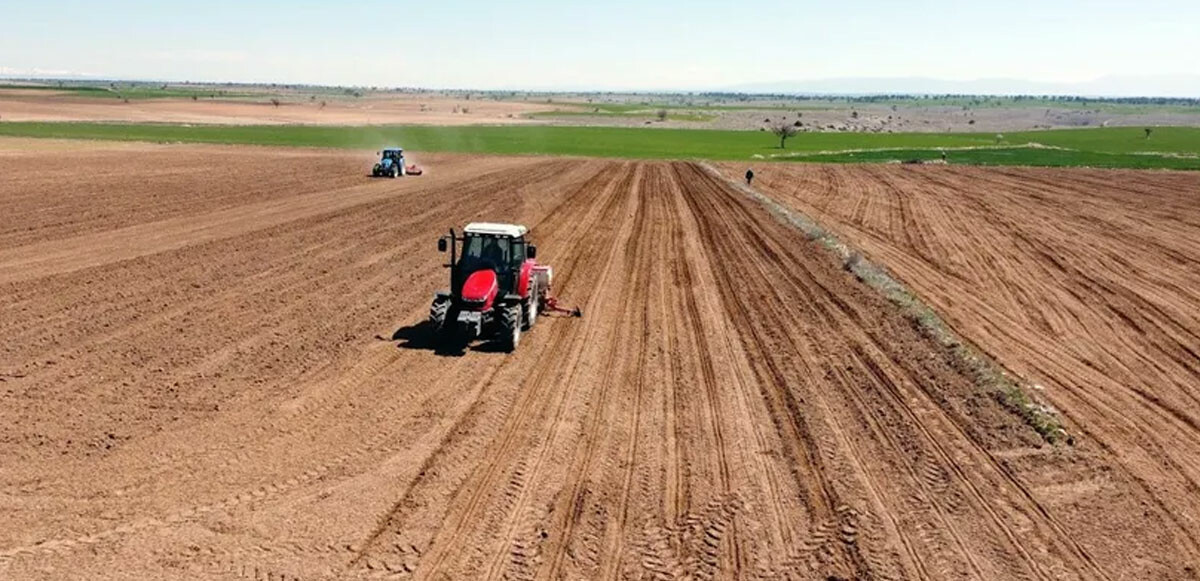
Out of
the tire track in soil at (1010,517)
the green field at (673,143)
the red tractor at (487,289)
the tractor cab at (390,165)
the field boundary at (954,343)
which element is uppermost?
the green field at (673,143)

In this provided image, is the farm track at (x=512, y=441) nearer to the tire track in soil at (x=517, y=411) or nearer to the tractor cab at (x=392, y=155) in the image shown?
the tire track in soil at (x=517, y=411)

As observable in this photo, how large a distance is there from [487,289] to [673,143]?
247 ft

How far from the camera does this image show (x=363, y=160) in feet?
195

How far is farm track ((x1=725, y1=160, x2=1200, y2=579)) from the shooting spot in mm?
10930

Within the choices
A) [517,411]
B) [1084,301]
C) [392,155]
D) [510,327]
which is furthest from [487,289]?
[392,155]

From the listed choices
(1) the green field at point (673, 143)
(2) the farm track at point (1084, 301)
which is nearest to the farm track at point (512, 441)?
(2) the farm track at point (1084, 301)

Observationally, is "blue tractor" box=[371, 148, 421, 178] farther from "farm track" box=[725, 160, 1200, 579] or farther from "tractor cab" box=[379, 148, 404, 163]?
"farm track" box=[725, 160, 1200, 579]

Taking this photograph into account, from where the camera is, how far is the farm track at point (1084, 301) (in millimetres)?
10930

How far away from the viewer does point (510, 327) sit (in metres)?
15.6

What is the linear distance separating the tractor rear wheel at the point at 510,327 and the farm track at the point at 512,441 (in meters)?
0.32

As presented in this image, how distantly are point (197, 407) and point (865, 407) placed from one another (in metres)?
10.5

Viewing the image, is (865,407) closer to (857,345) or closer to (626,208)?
(857,345)

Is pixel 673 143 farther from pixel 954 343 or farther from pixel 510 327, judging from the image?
pixel 510 327

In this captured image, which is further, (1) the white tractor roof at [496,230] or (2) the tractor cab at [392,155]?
(2) the tractor cab at [392,155]
